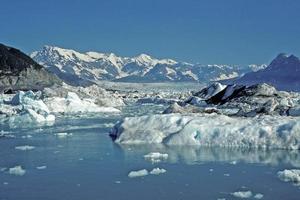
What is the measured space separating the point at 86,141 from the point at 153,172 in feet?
22.2

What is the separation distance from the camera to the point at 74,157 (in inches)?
534

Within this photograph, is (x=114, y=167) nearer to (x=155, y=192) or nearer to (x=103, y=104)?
(x=155, y=192)

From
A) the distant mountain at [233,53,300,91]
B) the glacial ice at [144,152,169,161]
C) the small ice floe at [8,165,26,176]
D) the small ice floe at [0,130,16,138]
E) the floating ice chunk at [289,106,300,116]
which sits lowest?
the small ice floe at [8,165,26,176]

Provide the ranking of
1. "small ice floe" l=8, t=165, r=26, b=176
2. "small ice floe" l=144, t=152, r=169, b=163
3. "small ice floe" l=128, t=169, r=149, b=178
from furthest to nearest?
"small ice floe" l=144, t=152, r=169, b=163
"small ice floe" l=8, t=165, r=26, b=176
"small ice floe" l=128, t=169, r=149, b=178

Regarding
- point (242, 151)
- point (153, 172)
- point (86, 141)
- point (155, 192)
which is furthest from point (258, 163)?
point (86, 141)

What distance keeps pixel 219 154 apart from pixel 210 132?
1.99m

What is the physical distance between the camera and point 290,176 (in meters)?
10.2

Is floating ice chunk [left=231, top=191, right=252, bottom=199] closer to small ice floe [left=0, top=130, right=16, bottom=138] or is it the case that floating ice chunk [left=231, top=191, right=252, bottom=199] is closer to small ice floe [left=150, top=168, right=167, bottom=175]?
small ice floe [left=150, top=168, right=167, bottom=175]

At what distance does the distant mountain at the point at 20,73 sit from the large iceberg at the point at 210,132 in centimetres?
7349

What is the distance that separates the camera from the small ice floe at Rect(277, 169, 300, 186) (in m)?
9.99

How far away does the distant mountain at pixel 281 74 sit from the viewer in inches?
6422

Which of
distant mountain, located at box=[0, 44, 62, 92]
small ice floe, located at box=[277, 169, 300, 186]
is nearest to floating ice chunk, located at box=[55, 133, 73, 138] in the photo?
small ice floe, located at box=[277, 169, 300, 186]

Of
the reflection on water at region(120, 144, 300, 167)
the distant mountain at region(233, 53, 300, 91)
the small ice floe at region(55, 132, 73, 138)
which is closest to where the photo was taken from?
the reflection on water at region(120, 144, 300, 167)

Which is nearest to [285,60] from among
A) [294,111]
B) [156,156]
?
[294,111]
